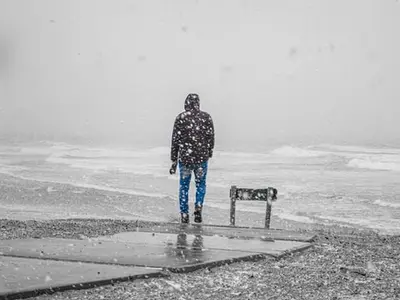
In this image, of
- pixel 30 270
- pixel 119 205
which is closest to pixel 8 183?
pixel 119 205

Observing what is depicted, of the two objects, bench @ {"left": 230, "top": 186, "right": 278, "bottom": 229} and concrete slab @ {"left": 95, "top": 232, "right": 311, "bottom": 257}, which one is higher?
bench @ {"left": 230, "top": 186, "right": 278, "bottom": 229}

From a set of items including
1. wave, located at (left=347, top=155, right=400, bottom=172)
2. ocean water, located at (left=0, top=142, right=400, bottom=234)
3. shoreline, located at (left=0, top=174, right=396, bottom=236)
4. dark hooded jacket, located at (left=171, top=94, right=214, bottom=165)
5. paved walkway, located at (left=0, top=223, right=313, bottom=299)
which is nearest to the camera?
paved walkway, located at (left=0, top=223, right=313, bottom=299)

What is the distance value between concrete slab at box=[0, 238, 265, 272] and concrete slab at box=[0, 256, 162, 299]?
0.78ft

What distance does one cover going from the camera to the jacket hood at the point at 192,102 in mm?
8734

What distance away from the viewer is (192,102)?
875 cm

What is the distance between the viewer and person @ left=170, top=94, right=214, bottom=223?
28.5 feet

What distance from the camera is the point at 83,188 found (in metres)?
20.2

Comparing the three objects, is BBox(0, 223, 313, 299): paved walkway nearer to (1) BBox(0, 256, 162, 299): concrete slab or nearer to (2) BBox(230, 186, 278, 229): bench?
(1) BBox(0, 256, 162, 299): concrete slab

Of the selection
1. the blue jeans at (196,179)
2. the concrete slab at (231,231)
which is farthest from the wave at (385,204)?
the concrete slab at (231,231)

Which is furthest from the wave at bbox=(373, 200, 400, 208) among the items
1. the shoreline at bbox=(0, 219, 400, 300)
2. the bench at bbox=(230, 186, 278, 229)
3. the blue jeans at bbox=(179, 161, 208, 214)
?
the shoreline at bbox=(0, 219, 400, 300)

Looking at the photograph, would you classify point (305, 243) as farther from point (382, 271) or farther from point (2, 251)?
point (2, 251)

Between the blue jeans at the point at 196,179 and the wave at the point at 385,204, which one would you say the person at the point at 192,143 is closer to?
the blue jeans at the point at 196,179

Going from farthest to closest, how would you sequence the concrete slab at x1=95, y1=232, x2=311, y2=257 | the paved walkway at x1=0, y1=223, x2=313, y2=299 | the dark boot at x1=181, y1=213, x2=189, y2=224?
the dark boot at x1=181, y1=213, x2=189, y2=224 < the concrete slab at x1=95, y1=232, x2=311, y2=257 < the paved walkway at x1=0, y1=223, x2=313, y2=299

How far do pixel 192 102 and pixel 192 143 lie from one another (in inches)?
23.6
